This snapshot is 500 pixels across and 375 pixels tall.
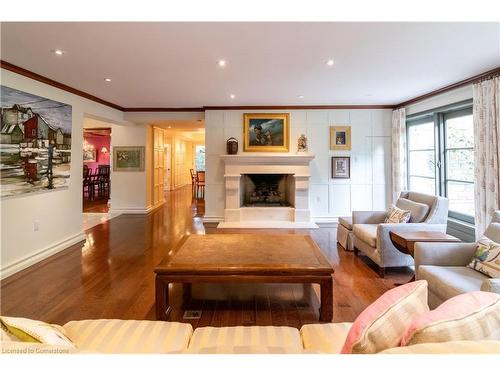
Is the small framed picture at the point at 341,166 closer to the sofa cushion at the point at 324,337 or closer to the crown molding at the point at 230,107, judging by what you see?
the crown molding at the point at 230,107

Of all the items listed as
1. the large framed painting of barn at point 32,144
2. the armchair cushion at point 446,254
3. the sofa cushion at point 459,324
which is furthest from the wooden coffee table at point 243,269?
the large framed painting of barn at point 32,144

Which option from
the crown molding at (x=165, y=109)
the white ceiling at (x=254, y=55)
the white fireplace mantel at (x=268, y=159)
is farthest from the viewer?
the crown molding at (x=165, y=109)

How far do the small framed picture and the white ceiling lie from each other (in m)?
1.68

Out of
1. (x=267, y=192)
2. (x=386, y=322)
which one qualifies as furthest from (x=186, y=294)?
(x=267, y=192)

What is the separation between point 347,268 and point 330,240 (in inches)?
53.1

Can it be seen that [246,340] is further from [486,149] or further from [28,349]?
[486,149]

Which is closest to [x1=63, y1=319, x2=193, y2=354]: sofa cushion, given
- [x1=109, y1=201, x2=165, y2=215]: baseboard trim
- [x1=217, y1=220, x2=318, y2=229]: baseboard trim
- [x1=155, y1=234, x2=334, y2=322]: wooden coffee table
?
[x1=155, y1=234, x2=334, y2=322]: wooden coffee table

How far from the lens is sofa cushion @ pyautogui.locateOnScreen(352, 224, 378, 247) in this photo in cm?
356

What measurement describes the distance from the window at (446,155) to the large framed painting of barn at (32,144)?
20.3ft

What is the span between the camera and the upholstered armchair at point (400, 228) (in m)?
3.35

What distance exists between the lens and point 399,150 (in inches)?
237

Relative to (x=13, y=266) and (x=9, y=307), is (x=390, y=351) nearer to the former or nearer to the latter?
(x=9, y=307)

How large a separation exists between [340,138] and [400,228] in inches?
136

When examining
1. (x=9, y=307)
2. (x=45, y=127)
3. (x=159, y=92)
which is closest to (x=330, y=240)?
(x=159, y=92)
